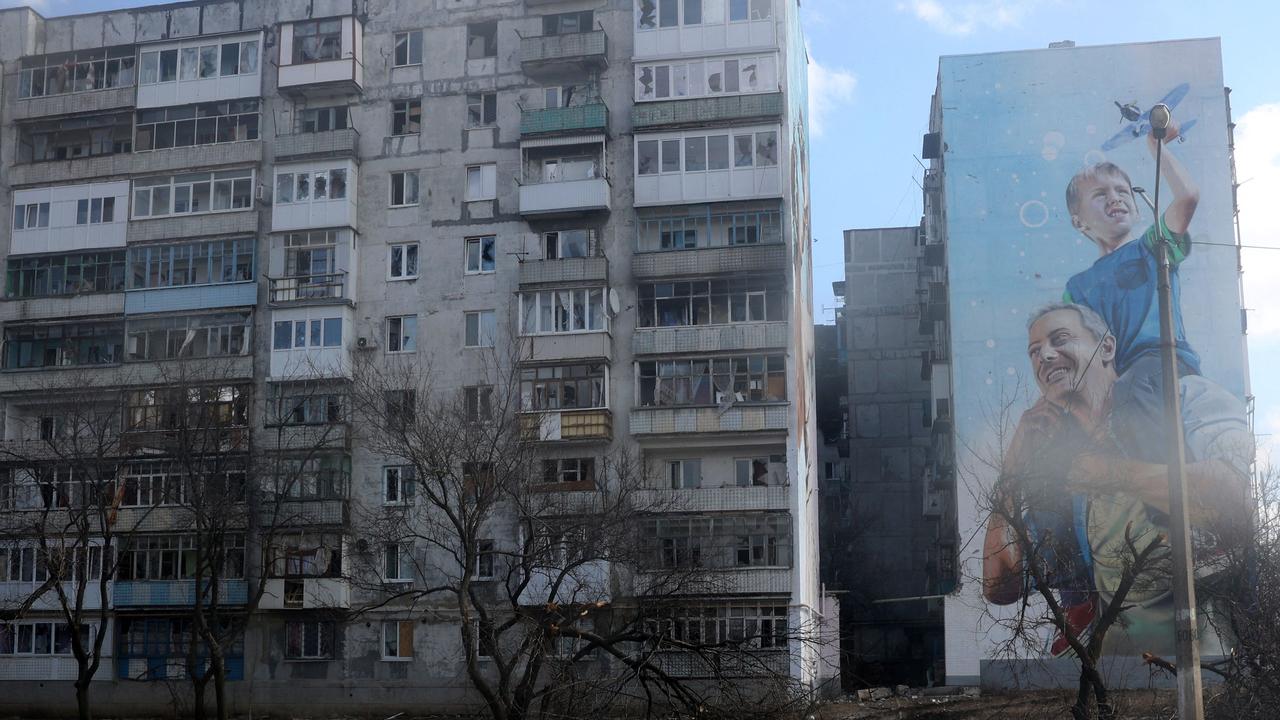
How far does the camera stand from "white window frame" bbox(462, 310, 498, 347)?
54.8m

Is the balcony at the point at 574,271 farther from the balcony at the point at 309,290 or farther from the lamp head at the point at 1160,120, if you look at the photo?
the lamp head at the point at 1160,120

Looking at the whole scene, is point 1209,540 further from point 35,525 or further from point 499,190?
point 35,525

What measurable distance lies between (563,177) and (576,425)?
9.84 meters

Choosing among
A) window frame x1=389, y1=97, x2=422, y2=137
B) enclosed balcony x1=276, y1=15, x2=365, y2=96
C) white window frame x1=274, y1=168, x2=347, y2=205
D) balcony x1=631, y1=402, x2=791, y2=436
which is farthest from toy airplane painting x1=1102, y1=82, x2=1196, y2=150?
white window frame x1=274, y1=168, x2=347, y2=205

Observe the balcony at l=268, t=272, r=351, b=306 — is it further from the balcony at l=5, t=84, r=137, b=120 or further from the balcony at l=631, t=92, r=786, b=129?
the balcony at l=631, t=92, r=786, b=129

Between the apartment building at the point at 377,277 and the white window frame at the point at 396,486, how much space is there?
19 centimetres

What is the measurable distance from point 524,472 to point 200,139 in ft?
87.6

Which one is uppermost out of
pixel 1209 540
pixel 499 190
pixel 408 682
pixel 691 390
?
pixel 499 190

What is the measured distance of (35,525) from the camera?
1892 inches

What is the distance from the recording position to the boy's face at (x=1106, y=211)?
194 ft

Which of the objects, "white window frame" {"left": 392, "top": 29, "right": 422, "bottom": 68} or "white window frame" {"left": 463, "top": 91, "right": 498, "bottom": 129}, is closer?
"white window frame" {"left": 463, "top": 91, "right": 498, "bottom": 129}

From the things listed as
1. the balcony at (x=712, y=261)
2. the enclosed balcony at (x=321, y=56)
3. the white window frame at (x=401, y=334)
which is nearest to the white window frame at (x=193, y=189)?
the enclosed balcony at (x=321, y=56)

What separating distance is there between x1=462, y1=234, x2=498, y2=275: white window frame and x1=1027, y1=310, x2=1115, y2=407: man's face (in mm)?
22889

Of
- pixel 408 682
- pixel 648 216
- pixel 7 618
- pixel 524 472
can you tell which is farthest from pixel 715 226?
pixel 7 618
